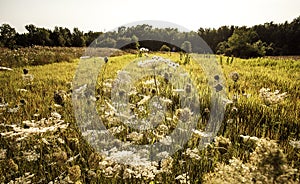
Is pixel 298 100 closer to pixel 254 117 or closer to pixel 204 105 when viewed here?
pixel 254 117

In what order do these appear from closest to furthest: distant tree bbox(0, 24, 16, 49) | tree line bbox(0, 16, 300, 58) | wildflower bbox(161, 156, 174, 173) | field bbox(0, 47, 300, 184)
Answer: field bbox(0, 47, 300, 184) → wildflower bbox(161, 156, 174, 173) → distant tree bbox(0, 24, 16, 49) → tree line bbox(0, 16, 300, 58)

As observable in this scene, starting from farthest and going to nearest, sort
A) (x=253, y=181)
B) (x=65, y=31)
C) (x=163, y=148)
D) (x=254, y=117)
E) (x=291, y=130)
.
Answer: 1. (x=65, y=31)
2. (x=254, y=117)
3. (x=291, y=130)
4. (x=163, y=148)
5. (x=253, y=181)

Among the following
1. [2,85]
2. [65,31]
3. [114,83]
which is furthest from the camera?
[65,31]

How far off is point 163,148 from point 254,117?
133 centimetres

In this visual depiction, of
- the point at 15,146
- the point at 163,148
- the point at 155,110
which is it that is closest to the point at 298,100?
the point at 155,110

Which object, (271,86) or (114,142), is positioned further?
(271,86)

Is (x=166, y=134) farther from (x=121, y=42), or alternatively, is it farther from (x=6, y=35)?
(x=6, y=35)

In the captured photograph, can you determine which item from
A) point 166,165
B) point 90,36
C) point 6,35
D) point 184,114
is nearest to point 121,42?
point 6,35

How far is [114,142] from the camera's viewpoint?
2.19 meters

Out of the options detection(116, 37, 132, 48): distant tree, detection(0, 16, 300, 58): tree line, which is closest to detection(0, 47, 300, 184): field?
detection(116, 37, 132, 48): distant tree

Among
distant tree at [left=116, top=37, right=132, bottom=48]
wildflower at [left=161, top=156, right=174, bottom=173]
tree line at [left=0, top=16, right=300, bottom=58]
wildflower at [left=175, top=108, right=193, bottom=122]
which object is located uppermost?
tree line at [left=0, top=16, right=300, bottom=58]

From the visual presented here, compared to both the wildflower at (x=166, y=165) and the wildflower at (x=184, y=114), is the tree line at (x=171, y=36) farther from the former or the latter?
the wildflower at (x=166, y=165)

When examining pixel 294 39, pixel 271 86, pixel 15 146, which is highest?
pixel 294 39

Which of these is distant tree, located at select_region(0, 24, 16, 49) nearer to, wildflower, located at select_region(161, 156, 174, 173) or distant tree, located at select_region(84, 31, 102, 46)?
distant tree, located at select_region(84, 31, 102, 46)
